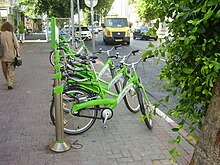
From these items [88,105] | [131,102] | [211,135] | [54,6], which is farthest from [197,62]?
[54,6]

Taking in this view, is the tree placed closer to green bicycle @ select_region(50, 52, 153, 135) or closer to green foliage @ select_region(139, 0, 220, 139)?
green foliage @ select_region(139, 0, 220, 139)

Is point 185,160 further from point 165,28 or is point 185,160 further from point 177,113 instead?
point 165,28

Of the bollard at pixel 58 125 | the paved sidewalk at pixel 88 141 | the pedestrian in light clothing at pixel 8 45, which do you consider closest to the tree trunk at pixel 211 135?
the paved sidewalk at pixel 88 141

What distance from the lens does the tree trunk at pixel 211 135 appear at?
2.07 meters

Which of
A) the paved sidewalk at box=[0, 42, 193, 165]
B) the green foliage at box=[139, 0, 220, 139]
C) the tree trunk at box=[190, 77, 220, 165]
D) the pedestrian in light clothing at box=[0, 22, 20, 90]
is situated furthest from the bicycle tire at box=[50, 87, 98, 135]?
the pedestrian in light clothing at box=[0, 22, 20, 90]

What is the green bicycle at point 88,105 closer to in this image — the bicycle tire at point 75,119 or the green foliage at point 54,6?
the bicycle tire at point 75,119

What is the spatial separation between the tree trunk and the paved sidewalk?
55.7 inches

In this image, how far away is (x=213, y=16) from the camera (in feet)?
6.03

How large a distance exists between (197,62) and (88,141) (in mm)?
2570

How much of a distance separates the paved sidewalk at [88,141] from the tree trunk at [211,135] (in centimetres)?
142

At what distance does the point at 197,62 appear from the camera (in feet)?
6.87

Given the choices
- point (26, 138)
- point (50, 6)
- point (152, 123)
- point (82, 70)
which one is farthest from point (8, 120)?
point (50, 6)

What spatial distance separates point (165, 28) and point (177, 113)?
2.44ft

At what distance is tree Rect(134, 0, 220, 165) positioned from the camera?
195 cm
